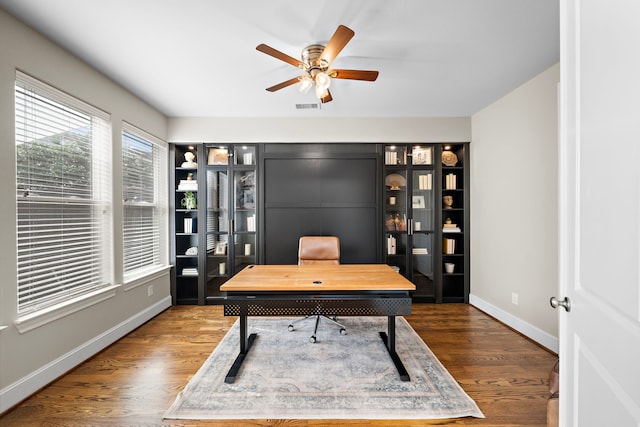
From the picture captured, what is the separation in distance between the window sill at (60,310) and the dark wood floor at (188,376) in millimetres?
478

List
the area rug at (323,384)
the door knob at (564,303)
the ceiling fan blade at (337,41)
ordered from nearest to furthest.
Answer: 1. the door knob at (564,303)
2. the ceiling fan blade at (337,41)
3. the area rug at (323,384)

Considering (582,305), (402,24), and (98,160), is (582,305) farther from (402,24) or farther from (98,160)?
(98,160)

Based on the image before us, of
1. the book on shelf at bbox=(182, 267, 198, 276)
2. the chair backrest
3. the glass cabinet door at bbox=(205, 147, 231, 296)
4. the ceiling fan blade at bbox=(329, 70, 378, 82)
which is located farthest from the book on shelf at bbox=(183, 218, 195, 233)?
the ceiling fan blade at bbox=(329, 70, 378, 82)

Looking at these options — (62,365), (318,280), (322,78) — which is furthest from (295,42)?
(62,365)

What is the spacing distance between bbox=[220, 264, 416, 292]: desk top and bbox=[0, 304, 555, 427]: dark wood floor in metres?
0.81

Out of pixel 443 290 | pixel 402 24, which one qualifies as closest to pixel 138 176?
pixel 402 24

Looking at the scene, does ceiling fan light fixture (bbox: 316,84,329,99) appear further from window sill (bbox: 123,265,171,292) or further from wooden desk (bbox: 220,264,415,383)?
window sill (bbox: 123,265,171,292)

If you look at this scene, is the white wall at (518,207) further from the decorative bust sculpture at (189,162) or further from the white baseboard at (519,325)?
the decorative bust sculpture at (189,162)

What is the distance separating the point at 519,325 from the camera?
9.84 feet

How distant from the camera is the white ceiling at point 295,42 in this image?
6.01 ft

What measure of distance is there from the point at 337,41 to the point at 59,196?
8.10 ft

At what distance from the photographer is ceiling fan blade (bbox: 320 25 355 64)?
65.2 inches

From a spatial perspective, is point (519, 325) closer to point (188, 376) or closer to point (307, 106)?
point (188, 376)

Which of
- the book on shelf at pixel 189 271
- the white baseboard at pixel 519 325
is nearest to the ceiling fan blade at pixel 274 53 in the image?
the book on shelf at pixel 189 271
